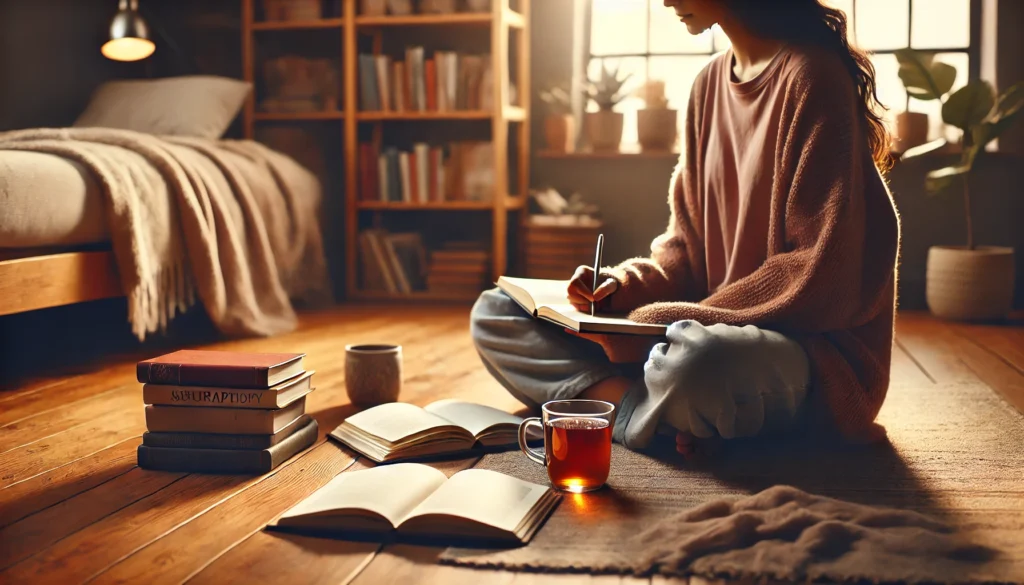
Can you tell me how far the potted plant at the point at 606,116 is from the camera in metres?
3.71

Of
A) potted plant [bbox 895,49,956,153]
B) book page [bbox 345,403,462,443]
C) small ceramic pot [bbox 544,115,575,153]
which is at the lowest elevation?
book page [bbox 345,403,462,443]

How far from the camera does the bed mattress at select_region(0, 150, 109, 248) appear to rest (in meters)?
2.17

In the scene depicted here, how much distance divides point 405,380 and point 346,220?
168cm

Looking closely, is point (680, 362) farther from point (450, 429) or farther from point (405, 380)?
point (405, 380)

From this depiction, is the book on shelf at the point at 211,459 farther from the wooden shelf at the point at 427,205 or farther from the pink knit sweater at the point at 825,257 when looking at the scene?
the wooden shelf at the point at 427,205

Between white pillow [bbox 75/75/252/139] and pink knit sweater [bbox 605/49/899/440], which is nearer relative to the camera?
pink knit sweater [bbox 605/49/899/440]

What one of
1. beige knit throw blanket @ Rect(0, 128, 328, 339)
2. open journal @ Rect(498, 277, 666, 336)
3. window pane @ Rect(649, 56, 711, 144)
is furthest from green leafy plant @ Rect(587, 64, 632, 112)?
open journal @ Rect(498, 277, 666, 336)

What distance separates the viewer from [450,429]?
5.11 ft

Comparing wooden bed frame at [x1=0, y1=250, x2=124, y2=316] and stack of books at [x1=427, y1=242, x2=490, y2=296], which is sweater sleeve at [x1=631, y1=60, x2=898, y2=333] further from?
stack of books at [x1=427, y1=242, x2=490, y2=296]

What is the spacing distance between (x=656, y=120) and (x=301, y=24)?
4.60 ft

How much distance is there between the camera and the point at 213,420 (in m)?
1.46

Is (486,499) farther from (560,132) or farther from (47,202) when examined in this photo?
(560,132)

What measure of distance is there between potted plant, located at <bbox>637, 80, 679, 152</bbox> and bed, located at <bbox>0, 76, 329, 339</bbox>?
1.26 metres

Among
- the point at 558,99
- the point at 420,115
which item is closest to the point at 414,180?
the point at 420,115
